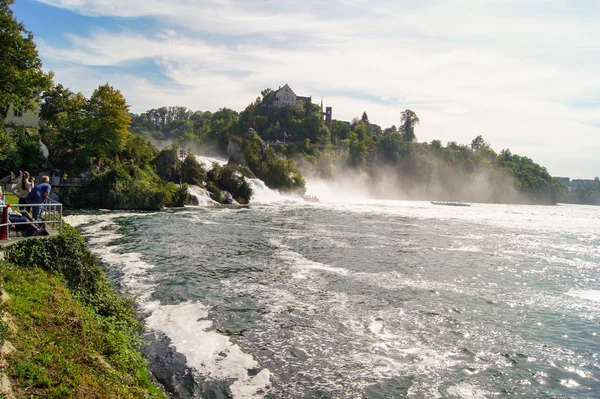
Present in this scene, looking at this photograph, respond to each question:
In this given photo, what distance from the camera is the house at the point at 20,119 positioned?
4992cm

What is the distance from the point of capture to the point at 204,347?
11.4m

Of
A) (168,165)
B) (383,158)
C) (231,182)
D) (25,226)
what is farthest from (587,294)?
(383,158)

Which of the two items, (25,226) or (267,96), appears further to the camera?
(267,96)

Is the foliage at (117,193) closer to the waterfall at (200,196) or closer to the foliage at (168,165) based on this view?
the waterfall at (200,196)

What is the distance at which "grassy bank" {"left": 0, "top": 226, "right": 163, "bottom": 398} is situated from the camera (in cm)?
654

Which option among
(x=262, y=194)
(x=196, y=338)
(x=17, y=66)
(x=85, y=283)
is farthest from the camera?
(x=262, y=194)

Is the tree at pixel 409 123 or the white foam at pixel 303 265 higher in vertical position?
the tree at pixel 409 123

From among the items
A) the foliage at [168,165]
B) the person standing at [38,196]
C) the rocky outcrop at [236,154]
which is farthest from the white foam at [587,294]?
the rocky outcrop at [236,154]

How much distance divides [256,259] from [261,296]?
6866 millimetres

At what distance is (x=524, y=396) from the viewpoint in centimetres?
974

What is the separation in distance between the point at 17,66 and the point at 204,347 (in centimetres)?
3110

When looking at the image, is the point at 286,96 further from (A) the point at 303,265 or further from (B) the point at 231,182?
(A) the point at 303,265

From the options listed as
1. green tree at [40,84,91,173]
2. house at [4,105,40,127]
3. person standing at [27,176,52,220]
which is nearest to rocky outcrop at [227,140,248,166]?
green tree at [40,84,91,173]

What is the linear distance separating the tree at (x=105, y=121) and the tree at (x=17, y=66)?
62.1ft
